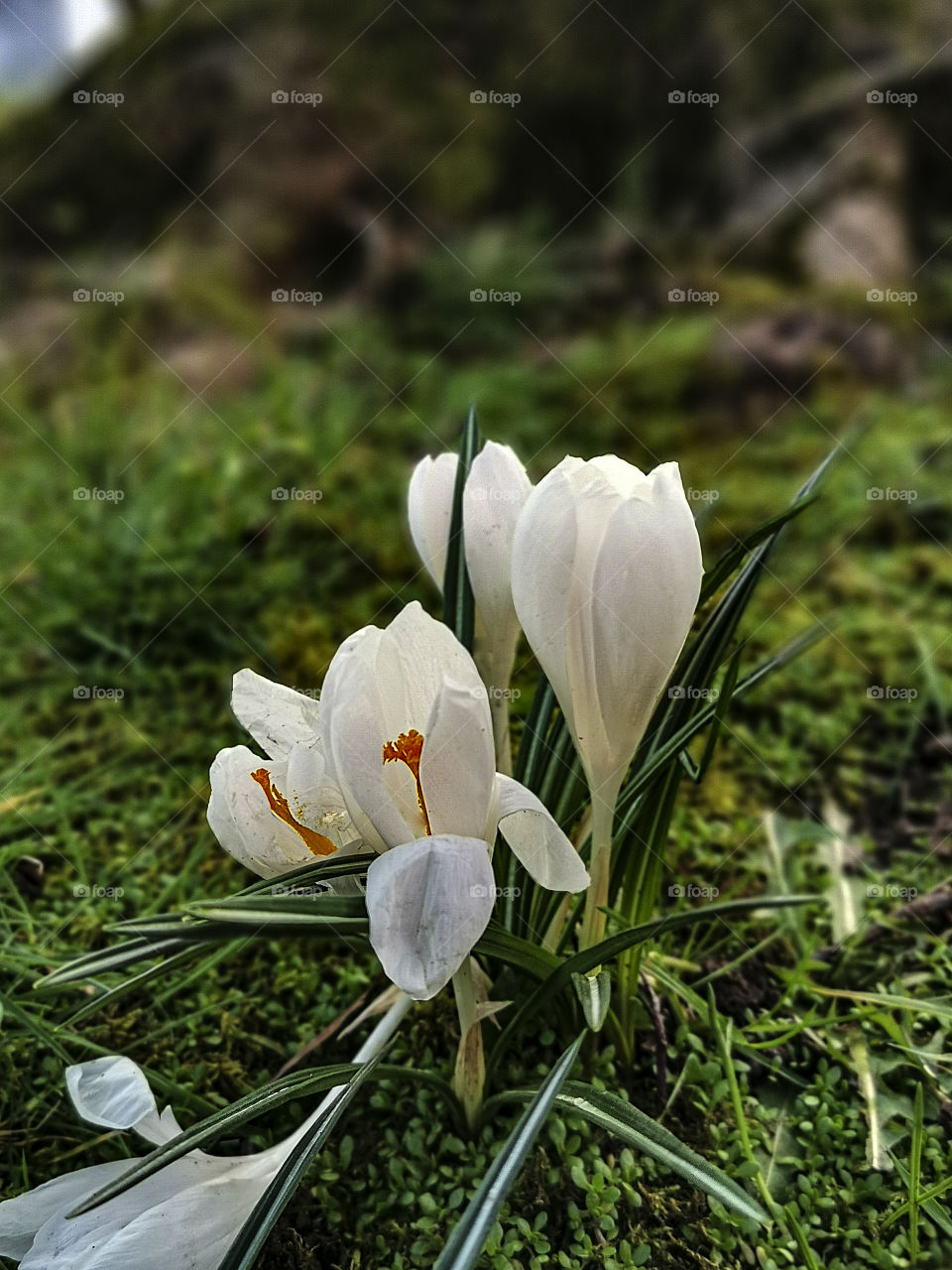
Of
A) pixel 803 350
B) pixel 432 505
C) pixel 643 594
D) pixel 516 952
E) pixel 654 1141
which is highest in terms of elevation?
pixel 803 350

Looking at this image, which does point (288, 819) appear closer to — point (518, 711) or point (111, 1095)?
point (111, 1095)

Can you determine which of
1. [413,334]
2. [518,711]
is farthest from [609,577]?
[413,334]

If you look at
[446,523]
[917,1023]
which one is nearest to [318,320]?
[446,523]

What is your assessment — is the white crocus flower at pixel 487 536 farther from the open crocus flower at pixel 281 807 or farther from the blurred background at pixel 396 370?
the blurred background at pixel 396 370

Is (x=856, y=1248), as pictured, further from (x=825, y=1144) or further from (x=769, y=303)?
(x=769, y=303)

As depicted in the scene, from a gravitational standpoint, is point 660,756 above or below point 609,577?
below

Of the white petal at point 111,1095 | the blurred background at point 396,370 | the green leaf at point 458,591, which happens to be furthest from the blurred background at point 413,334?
the green leaf at point 458,591
